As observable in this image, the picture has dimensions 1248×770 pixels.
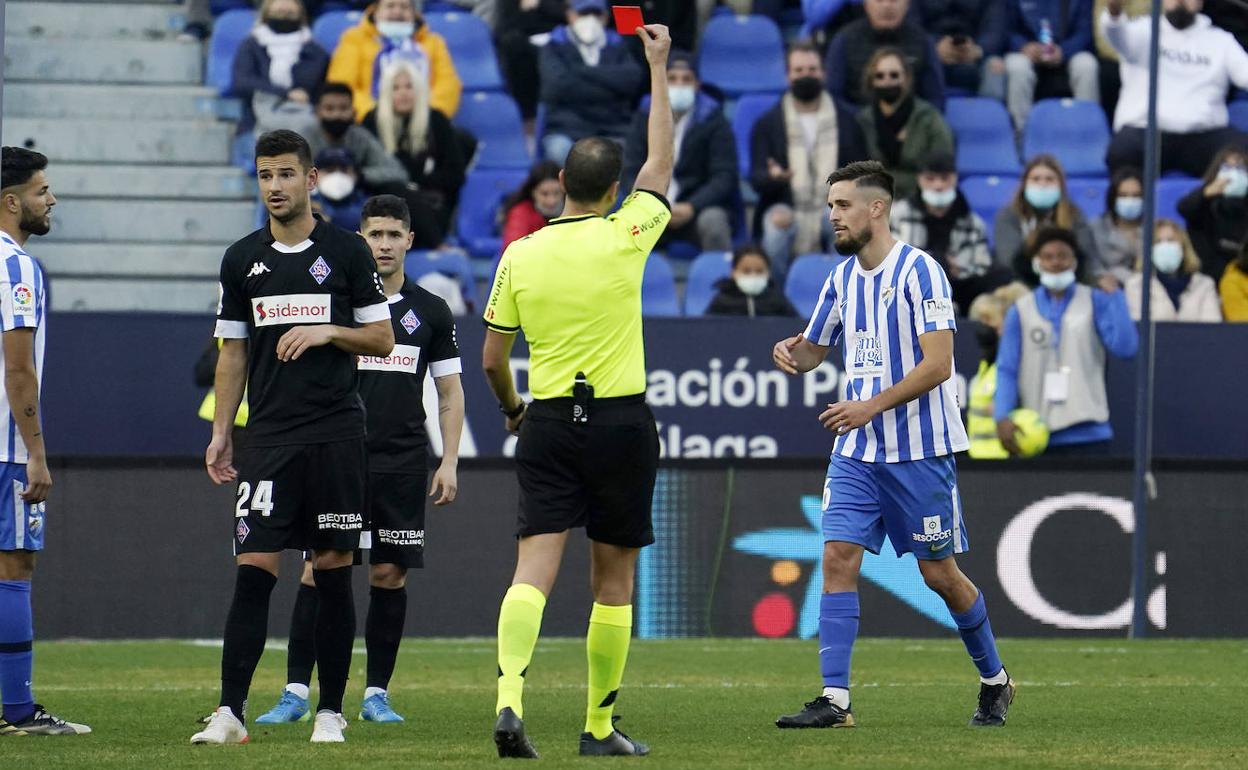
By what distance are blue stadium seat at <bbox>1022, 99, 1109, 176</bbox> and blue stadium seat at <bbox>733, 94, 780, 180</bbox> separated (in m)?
2.30

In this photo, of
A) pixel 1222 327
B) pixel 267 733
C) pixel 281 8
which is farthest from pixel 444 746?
pixel 281 8

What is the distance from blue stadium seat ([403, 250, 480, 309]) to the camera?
15.7 m

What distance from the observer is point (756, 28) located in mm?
18578

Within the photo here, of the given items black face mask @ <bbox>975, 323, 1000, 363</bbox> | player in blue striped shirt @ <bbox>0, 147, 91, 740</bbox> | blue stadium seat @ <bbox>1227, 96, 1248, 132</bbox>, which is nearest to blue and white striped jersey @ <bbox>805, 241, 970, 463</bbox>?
player in blue striped shirt @ <bbox>0, 147, 91, 740</bbox>

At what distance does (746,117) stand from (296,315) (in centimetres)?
1059

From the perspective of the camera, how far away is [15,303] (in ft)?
25.9

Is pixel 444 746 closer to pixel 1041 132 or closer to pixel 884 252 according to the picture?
pixel 884 252

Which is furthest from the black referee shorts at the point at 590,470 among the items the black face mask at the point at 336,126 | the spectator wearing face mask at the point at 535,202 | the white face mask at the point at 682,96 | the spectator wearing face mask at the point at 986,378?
the white face mask at the point at 682,96

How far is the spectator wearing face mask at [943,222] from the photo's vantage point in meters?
16.0

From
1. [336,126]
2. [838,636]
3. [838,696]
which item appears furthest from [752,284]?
[838,696]

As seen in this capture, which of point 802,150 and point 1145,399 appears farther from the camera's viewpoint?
point 802,150

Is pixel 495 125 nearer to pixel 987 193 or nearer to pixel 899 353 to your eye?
pixel 987 193

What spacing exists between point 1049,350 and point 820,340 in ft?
20.0

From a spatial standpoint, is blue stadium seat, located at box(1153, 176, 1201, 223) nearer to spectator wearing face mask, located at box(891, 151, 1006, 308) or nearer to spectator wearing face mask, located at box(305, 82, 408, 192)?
spectator wearing face mask, located at box(891, 151, 1006, 308)
